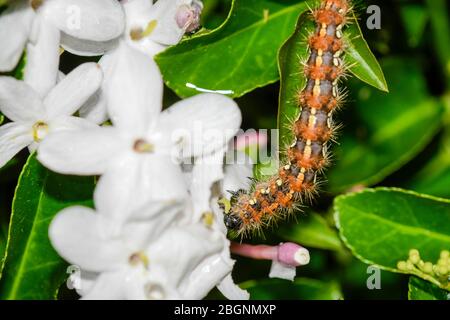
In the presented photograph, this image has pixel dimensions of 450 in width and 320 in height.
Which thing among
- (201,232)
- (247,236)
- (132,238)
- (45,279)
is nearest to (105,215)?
(132,238)

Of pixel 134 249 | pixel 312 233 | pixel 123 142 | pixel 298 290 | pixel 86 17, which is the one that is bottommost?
pixel 298 290

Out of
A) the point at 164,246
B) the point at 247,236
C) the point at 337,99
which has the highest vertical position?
the point at 337,99

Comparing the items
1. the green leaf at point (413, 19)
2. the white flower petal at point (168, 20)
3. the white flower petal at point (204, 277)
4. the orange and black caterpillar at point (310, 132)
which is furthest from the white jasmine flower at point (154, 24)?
the green leaf at point (413, 19)

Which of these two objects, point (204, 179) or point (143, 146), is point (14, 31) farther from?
point (204, 179)

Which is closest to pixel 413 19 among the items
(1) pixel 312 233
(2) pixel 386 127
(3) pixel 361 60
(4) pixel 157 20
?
(2) pixel 386 127

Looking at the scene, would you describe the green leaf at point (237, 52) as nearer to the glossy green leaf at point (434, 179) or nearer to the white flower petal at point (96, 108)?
the white flower petal at point (96, 108)
